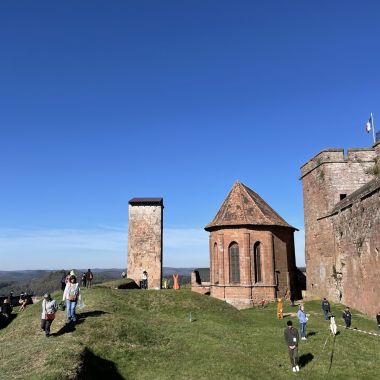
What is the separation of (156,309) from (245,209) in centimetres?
1532

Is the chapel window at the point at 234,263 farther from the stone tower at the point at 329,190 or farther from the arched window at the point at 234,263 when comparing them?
the stone tower at the point at 329,190

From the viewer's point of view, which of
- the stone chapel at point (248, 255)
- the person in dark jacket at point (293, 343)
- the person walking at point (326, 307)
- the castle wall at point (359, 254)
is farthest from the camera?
the stone chapel at point (248, 255)

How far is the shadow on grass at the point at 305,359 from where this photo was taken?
1734cm

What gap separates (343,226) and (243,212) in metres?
9.41

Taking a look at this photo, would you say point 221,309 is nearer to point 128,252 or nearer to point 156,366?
point 156,366

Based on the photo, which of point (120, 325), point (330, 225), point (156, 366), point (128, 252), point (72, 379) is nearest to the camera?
point (72, 379)

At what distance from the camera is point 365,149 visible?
1464 inches

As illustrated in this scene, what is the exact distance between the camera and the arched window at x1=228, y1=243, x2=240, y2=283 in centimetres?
3702

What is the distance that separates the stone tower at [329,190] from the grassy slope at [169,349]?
35.5 feet

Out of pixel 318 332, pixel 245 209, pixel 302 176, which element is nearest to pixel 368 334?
pixel 318 332

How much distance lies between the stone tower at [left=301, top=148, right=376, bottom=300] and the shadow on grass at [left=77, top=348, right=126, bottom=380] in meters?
25.0

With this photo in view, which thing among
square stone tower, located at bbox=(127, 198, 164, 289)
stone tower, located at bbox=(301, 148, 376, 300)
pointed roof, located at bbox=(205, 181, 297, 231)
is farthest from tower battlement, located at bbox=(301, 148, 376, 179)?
square stone tower, located at bbox=(127, 198, 164, 289)

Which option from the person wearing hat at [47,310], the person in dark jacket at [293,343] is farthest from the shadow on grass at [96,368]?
the person in dark jacket at [293,343]

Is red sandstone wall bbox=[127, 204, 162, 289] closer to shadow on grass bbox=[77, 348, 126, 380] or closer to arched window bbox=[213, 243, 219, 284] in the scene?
arched window bbox=[213, 243, 219, 284]
